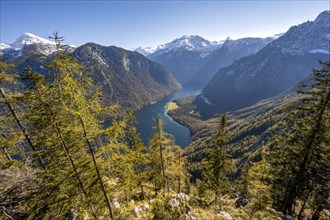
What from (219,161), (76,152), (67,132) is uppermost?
(67,132)

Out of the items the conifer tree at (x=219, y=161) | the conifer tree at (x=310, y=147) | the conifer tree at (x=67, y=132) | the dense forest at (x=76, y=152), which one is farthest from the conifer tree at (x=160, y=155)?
the conifer tree at (x=67, y=132)

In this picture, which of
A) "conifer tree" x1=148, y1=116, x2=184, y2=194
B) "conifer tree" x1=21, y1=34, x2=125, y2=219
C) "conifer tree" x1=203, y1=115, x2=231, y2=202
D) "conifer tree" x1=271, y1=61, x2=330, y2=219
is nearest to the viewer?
"conifer tree" x1=21, y1=34, x2=125, y2=219

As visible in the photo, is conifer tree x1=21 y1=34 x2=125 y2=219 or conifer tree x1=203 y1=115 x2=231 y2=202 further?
conifer tree x1=203 y1=115 x2=231 y2=202

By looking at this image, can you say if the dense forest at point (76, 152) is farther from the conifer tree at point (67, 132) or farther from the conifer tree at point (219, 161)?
the conifer tree at point (219, 161)

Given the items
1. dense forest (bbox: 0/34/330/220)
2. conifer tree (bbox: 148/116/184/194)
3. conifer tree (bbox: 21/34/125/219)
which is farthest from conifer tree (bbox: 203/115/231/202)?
conifer tree (bbox: 21/34/125/219)

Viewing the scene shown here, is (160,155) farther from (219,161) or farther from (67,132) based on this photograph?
(67,132)

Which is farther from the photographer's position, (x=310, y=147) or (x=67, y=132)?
(x=310, y=147)

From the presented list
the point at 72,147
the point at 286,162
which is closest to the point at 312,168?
the point at 286,162

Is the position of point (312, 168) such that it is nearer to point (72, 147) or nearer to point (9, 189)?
point (72, 147)

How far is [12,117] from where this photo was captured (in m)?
13.4

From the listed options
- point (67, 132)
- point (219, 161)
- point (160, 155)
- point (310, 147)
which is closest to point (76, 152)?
point (67, 132)

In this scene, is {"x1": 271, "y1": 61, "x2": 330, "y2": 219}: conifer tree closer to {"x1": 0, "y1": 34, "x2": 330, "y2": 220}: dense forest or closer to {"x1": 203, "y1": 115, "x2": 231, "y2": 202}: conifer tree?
{"x1": 0, "y1": 34, "x2": 330, "y2": 220}: dense forest

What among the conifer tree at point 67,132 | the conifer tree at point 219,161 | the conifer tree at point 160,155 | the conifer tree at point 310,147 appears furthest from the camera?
the conifer tree at point 160,155

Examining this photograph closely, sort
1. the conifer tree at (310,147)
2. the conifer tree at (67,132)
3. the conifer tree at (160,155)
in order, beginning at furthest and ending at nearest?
the conifer tree at (160,155) < the conifer tree at (310,147) < the conifer tree at (67,132)
